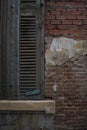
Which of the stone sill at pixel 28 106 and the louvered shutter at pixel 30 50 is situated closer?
the stone sill at pixel 28 106

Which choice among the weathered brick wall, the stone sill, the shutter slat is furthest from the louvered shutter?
Answer: the stone sill

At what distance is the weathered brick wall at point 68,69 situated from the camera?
198 inches

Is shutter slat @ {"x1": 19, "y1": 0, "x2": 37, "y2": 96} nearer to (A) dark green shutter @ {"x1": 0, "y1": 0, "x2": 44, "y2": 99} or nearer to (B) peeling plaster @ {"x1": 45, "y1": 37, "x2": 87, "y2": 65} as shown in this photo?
(A) dark green shutter @ {"x1": 0, "y1": 0, "x2": 44, "y2": 99}

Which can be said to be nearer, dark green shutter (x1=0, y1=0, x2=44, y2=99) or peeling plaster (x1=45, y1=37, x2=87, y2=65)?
dark green shutter (x1=0, y1=0, x2=44, y2=99)

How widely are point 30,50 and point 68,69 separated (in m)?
0.69

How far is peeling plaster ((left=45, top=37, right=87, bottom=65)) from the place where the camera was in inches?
202

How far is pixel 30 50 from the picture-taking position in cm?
508

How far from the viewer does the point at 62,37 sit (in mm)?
5160

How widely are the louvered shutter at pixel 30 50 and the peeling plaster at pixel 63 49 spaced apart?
174 millimetres

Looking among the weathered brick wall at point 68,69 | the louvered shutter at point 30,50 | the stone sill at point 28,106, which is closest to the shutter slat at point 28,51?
the louvered shutter at point 30,50

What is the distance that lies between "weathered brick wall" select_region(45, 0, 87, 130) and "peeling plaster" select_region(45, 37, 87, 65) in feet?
0.05

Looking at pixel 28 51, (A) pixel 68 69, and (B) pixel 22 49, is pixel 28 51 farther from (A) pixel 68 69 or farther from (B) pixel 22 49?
(A) pixel 68 69

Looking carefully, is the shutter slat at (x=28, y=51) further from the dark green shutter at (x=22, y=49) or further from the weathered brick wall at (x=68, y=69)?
the weathered brick wall at (x=68, y=69)

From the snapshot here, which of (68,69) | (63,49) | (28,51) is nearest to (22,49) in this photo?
(28,51)
